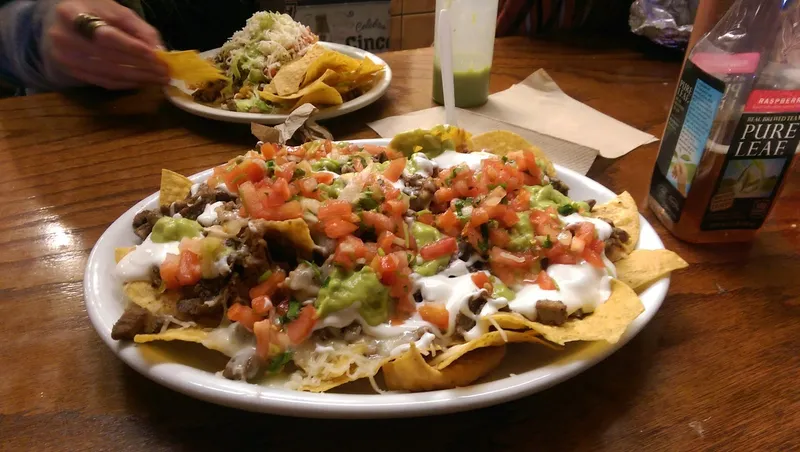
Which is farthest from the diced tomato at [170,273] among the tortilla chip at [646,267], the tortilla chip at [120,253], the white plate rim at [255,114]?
Answer: the white plate rim at [255,114]

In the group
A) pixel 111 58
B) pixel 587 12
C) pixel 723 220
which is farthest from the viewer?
pixel 587 12

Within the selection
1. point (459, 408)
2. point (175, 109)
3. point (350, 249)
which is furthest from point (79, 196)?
point (459, 408)

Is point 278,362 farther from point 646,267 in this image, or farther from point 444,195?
point 646,267

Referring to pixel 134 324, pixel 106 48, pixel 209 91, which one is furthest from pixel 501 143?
pixel 106 48

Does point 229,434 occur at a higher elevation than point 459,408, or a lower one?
lower

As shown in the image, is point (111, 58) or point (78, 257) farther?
point (111, 58)

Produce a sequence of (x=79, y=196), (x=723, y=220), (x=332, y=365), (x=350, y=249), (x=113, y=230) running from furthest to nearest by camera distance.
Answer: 1. (x=79, y=196)
2. (x=723, y=220)
3. (x=113, y=230)
4. (x=350, y=249)
5. (x=332, y=365)

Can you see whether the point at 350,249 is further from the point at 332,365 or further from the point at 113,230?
the point at 113,230
